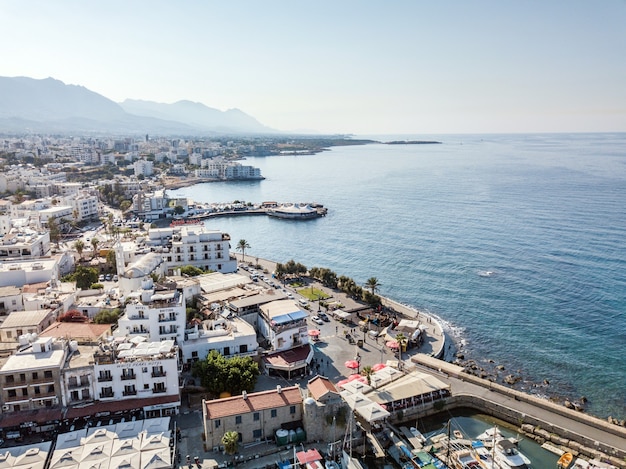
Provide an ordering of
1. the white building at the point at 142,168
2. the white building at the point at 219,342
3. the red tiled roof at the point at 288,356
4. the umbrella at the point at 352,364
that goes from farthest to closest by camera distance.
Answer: the white building at the point at 142,168 < the umbrella at the point at 352,364 < the red tiled roof at the point at 288,356 < the white building at the point at 219,342

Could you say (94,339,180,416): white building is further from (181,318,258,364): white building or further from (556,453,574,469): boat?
(556,453,574,469): boat

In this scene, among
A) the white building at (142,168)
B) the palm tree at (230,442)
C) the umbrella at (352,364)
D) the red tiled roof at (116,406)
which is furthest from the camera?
the white building at (142,168)

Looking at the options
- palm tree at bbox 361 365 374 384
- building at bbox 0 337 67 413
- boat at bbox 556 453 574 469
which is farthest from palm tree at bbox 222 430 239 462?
boat at bbox 556 453 574 469

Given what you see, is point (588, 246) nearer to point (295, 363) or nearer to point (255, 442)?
point (295, 363)

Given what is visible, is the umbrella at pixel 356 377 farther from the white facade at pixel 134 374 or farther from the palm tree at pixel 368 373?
the white facade at pixel 134 374

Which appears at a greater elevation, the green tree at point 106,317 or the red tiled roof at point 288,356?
the green tree at point 106,317

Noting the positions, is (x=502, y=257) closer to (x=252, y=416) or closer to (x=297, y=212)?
(x=297, y=212)

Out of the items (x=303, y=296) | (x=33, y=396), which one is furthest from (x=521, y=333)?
(x=33, y=396)

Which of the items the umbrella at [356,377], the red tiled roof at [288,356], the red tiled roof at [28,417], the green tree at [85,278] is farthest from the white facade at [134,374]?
the green tree at [85,278]
